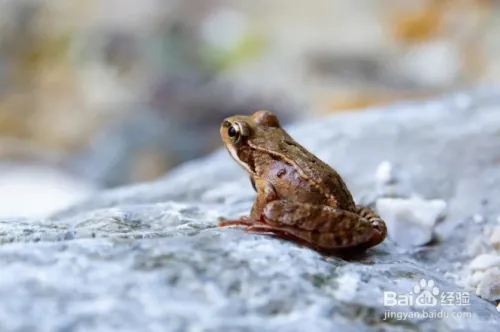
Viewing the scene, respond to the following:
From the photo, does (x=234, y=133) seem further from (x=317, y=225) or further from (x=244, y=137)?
(x=317, y=225)

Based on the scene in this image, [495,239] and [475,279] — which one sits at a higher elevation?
[495,239]

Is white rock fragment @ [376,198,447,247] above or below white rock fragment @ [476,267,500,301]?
above

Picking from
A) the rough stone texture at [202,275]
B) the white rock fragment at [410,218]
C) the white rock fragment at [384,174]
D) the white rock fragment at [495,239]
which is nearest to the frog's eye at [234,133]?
the rough stone texture at [202,275]

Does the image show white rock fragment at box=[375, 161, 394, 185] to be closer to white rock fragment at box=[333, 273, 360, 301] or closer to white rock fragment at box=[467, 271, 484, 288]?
white rock fragment at box=[467, 271, 484, 288]

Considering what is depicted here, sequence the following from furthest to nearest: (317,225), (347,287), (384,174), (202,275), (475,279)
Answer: (384,174)
(475,279)
(317,225)
(347,287)
(202,275)

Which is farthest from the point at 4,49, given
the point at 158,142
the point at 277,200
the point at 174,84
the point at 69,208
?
the point at 277,200


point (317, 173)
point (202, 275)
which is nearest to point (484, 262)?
point (317, 173)

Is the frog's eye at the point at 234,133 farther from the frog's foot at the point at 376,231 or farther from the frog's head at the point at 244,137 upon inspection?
the frog's foot at the point at 376,231

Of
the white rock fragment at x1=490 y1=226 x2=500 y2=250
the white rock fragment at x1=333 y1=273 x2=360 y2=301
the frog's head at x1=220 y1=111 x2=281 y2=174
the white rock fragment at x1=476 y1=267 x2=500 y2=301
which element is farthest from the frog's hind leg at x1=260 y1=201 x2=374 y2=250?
the white rock fragment at x1=490 y1=226 x2=500 y2=250
